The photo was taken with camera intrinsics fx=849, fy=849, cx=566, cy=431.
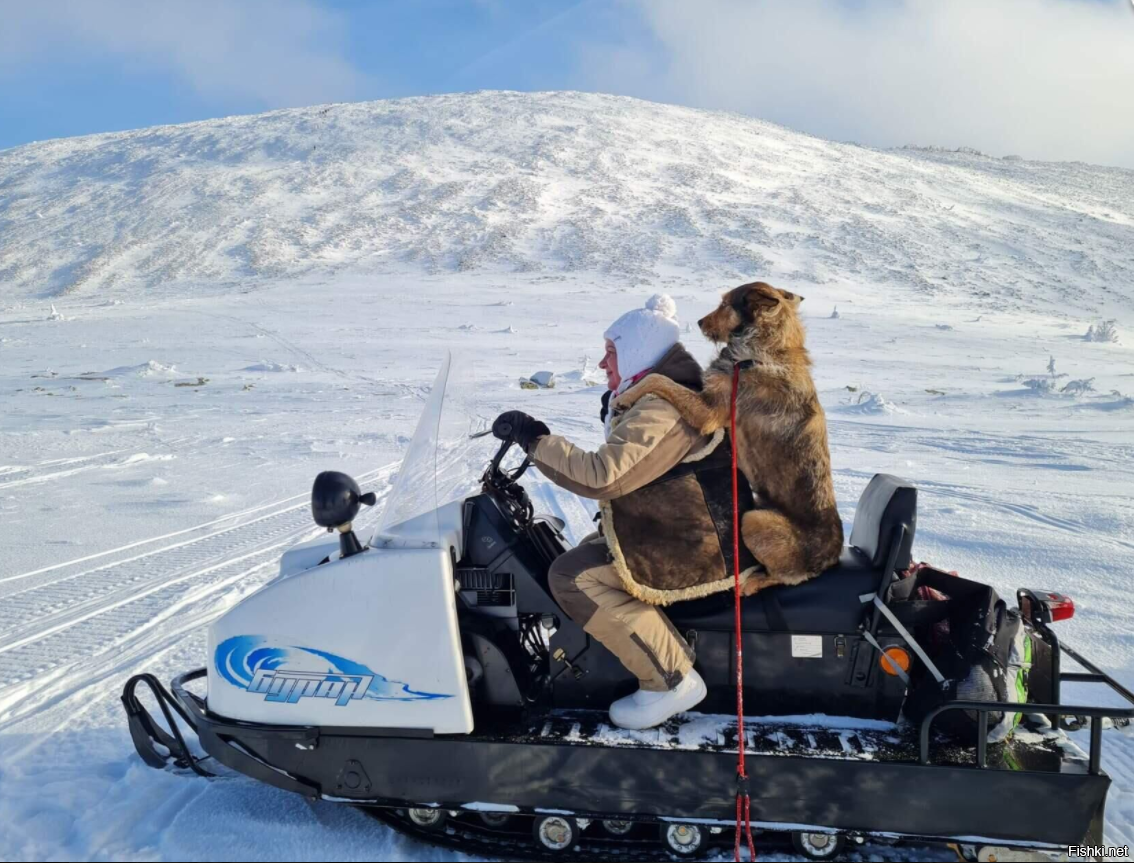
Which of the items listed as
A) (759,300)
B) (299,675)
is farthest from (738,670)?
(299,675)

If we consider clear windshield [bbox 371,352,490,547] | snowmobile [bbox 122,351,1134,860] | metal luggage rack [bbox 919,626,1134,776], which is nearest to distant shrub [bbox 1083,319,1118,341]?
snowmobile [bbox 122,351,1134,860]

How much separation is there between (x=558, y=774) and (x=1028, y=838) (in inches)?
60.0

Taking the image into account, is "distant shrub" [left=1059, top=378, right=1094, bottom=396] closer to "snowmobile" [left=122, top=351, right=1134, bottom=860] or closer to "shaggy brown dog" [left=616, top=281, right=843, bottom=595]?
"snowmobile" [left=122, top=351, right=1134, bottom=860]

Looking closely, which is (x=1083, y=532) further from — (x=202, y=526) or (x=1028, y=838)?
(x=202, y=526)

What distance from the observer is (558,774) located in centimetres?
292

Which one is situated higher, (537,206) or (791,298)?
(537,206)

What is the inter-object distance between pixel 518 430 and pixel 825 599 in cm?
124

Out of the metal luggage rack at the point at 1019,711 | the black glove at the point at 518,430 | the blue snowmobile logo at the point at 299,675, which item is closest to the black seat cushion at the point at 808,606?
the metal luggage rack at the point at 1019,711

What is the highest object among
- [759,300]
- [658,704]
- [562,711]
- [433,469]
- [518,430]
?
[759,300]

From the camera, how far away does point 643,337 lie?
3008mm

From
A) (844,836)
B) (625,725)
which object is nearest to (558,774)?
(625,725)

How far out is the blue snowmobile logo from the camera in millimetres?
2982

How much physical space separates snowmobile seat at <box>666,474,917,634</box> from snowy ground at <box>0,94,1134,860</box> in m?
1.24

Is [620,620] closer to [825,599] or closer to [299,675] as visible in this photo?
[825,599]
